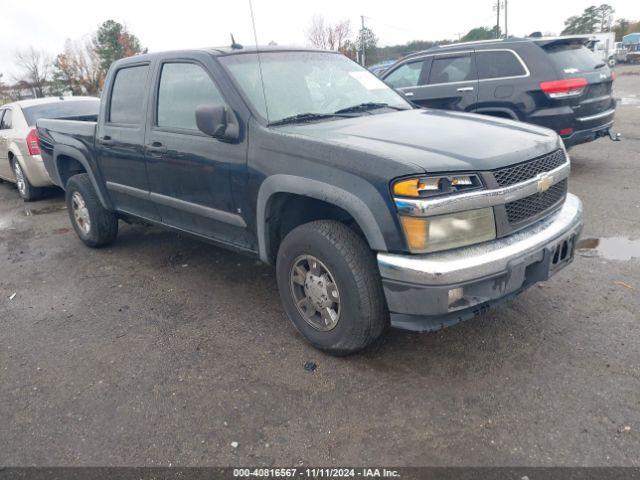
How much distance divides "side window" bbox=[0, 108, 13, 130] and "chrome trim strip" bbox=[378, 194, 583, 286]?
25.6ft

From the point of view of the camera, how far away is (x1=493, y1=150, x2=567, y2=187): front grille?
2.69m

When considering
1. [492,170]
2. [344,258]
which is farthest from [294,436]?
[492,170]

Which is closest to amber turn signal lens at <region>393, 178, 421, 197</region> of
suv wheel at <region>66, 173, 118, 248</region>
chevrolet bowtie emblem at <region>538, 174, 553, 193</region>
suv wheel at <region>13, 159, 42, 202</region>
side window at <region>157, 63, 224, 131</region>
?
chevrolet bowtie emblem at <region>538, 174, 553, 193</region>

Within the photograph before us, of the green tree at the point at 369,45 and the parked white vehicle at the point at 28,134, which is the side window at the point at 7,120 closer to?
the parked white vehicle at the point at 28,134

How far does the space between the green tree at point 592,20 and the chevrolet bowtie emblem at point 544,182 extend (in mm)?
76121

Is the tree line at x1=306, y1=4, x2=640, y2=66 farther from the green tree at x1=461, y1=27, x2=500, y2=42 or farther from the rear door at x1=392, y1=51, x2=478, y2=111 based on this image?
the rear door at x1=392, y1=51, x2=478, y2=111

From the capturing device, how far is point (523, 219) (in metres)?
2.83

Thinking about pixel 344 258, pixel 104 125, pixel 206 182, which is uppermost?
pixel 104 125

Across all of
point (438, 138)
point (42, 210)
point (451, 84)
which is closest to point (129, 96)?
point (438, 138)

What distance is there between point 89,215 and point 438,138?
12.5 ft

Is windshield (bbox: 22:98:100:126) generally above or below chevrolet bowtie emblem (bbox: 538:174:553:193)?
above

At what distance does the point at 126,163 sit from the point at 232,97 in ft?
4.96

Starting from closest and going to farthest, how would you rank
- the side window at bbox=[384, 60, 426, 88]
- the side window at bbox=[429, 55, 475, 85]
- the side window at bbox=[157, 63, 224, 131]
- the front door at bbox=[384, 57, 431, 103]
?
the side window at bbox=[157, 63, 224, 131], the side window at bbox=[429, 55, 475, 85], the front door at bbox=[384, 57, 431, 103], the side window at bbox=[384, 60, 426, 88]

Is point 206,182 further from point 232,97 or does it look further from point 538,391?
point 538,391
